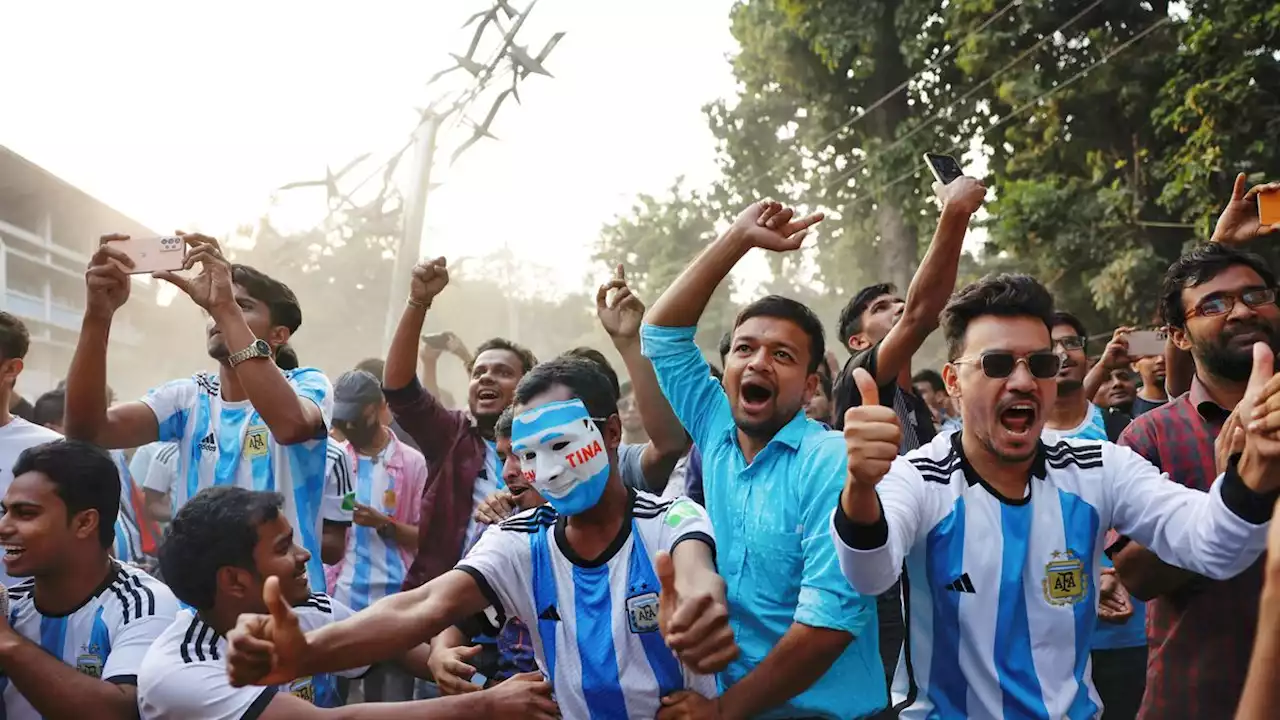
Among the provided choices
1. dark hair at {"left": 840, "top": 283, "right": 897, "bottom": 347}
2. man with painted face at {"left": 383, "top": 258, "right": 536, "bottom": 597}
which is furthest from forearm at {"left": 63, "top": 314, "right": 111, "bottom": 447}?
dark hair at {"left": 840, "top": 283, "right": 897, "bottom": 347}

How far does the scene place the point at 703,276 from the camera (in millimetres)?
3588

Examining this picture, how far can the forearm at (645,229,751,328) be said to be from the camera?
3.59 meters

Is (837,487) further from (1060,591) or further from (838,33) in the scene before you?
(838,33)

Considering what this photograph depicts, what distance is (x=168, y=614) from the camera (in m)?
3.93

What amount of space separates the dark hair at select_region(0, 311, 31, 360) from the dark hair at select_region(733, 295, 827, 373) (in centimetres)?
335

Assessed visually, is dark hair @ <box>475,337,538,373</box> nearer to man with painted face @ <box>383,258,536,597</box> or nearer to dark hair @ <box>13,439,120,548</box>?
man with painted face @ <box>383,258,536,597</box>

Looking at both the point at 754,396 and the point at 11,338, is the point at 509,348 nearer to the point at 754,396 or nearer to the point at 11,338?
the point at 11,338

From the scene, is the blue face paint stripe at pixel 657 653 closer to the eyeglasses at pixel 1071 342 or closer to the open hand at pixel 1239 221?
the open hand at pixel 1239 221

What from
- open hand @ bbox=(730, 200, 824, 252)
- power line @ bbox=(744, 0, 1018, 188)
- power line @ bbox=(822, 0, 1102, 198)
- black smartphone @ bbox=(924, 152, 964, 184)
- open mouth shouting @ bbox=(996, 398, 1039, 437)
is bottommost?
open mouth shouting @ bbox=(996, 398, 1039, 437)

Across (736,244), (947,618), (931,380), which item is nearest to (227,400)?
(736,244)

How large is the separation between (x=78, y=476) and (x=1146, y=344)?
5059 millimetres

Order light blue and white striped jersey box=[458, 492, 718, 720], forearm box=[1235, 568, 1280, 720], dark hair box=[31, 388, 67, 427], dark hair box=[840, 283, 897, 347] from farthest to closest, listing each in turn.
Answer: dark hair box=[31, 388, 67, 427]
dark hair box=[840, 283, 897, 347]
light blue and white striped jersey box=[458, 492, 718, 720]
forearm box=[1235, 568, 1280, 720]

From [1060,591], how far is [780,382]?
3.42ft

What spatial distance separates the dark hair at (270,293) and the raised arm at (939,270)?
2.65 m
